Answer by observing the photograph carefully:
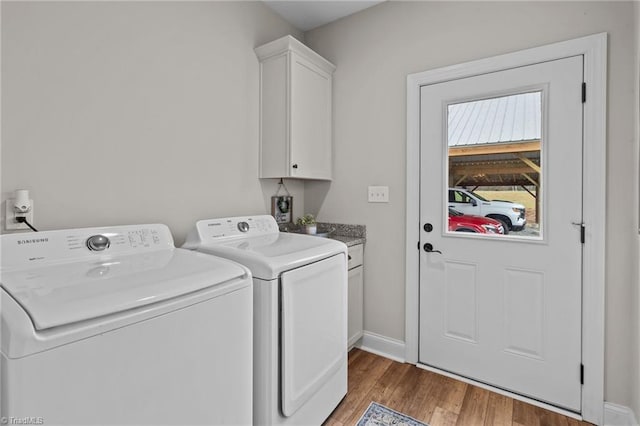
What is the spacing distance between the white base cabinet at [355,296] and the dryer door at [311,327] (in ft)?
1.63

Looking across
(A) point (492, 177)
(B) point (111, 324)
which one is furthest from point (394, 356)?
(B) point (111, 324)

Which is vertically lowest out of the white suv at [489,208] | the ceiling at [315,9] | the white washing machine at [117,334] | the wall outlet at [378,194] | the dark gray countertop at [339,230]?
→ the white washing machine at [117,334]

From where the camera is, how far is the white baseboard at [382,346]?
2.30m

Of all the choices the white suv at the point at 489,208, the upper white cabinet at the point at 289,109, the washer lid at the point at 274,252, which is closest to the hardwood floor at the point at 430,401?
the washer lid at the point at 274,252

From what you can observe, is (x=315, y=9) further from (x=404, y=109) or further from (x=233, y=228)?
(x=233, y=228)

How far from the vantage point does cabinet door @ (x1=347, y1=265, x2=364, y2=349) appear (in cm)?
229

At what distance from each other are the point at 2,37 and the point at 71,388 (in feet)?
4.36

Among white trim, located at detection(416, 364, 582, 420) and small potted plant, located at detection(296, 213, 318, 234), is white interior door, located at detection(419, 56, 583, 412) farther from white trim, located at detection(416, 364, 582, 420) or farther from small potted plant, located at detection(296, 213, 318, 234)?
small potted plant, located at detection(296, 213, 318, 234)

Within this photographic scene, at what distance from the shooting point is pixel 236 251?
4.86 feet

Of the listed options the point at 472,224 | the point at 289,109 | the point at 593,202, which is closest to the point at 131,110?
the point at 289,109

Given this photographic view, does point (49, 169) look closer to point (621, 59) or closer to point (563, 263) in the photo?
→ point (563, 263)

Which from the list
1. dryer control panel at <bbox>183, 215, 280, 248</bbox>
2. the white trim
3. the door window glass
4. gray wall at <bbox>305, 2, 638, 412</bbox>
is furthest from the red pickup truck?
dryer control panel at <bbox>183, 215, 280, 248</bbox>

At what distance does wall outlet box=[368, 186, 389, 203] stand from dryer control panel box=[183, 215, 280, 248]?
0.75m

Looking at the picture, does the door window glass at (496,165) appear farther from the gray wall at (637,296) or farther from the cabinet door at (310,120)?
the cabinet door at (310,120)
